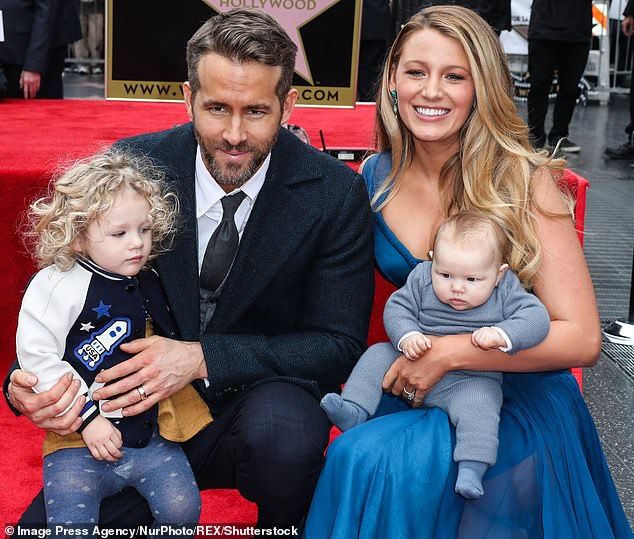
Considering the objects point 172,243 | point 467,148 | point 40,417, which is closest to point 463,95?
point 467,148

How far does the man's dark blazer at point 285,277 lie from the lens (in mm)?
2250

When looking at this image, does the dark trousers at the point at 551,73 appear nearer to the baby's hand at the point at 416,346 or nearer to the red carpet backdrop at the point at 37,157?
the red carpet backdrop at the point at 37,157

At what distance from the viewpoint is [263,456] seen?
205cm

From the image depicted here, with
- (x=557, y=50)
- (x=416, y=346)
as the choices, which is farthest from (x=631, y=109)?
(x=416, y=346)

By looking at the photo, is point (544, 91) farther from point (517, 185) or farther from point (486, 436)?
point (486, 436)

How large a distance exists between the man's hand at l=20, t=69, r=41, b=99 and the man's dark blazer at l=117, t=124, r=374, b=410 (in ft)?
9.95

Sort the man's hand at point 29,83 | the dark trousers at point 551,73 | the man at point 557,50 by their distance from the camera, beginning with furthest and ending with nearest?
1. the dark trousers at point 551,73
2. the man at point 557,50
3. the man's hand at point 29,83

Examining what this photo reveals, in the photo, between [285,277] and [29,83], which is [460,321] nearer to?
[285,277]

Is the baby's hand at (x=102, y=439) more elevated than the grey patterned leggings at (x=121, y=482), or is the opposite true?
the baby's hand at (x=102, y=439)

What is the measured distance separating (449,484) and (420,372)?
0.29 m

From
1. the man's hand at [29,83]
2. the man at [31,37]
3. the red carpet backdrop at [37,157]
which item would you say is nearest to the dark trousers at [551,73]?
the red carpet backdrop at [37,157]

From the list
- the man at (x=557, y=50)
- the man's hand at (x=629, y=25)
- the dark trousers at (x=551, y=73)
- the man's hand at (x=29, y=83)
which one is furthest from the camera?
the man's hand at (x=629, y=25)

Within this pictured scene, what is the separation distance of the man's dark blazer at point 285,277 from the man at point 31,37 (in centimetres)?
300

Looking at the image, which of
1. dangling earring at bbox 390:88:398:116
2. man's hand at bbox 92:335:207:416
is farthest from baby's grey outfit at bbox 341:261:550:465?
dangling earring at bbox 390:88:398:116
